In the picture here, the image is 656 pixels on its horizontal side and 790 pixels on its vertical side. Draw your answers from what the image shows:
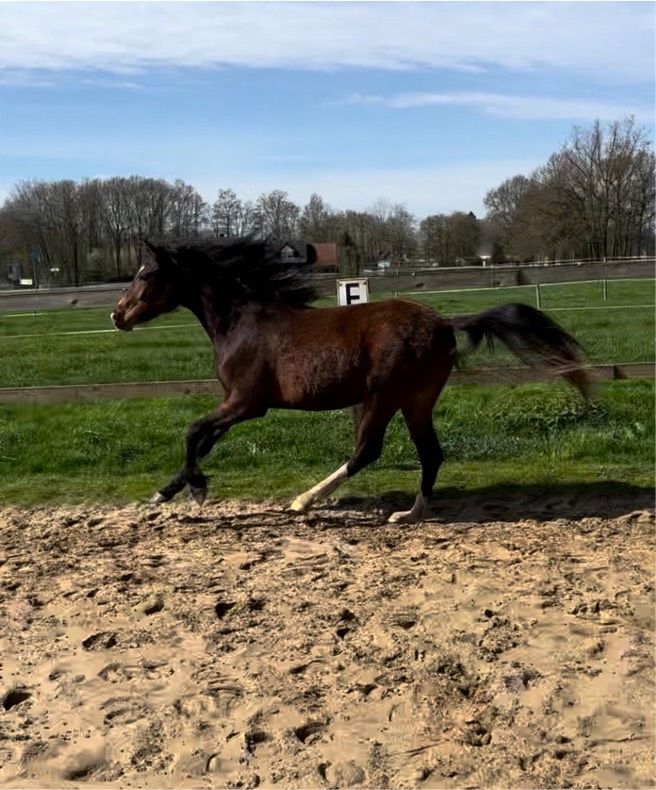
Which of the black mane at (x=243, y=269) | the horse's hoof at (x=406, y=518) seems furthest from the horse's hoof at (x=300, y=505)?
the black mane at (x=243, y=269)

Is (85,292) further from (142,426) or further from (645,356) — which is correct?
(645,356)

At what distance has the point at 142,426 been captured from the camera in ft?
28.1

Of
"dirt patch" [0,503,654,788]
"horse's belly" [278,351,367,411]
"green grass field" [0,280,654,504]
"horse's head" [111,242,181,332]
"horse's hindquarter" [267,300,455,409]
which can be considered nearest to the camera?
"dirt patch" [0,503,654,788]

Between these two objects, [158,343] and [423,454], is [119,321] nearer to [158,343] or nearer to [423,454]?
[423,454]

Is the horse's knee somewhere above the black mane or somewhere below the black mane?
below

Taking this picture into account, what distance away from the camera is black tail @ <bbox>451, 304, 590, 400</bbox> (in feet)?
19.0

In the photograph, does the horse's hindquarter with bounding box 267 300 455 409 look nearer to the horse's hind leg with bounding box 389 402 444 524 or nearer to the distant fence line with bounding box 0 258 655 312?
the horse's hind leg with bounding box 389 402 444 524

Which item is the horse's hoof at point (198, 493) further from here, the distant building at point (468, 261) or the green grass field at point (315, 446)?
the distant building at point (468, 261)

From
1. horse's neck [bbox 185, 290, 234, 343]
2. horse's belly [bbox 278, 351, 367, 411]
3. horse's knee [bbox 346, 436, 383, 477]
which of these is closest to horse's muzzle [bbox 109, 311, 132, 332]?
horse's neck [bbox 185, 290, 234, 343]

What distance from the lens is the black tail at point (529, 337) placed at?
579 centimetres

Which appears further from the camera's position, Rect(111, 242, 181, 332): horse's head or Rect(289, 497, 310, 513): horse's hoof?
Rect(111, 242, 181, 332): horse's head

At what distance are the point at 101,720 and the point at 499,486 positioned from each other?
4060mm

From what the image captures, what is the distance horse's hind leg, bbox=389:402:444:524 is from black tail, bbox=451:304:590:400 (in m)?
0.52

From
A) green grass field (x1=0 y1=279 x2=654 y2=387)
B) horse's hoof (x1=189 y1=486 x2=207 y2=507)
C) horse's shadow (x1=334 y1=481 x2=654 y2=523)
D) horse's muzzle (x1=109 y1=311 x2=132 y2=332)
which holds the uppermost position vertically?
horse's muzzle (x1=109 y1=311 x2=132 y2=332)
